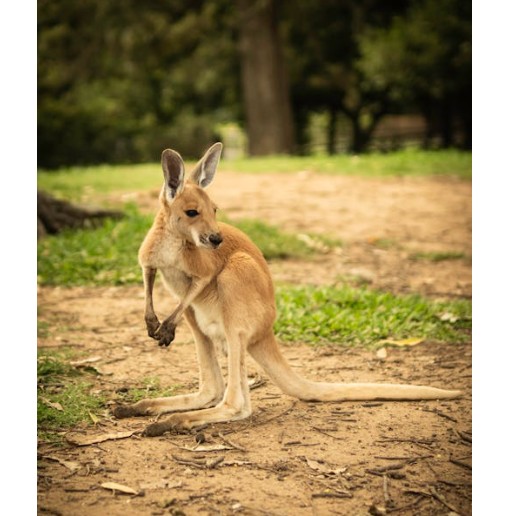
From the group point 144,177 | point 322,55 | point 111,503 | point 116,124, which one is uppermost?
point 322,55

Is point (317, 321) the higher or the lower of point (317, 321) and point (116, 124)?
the lower

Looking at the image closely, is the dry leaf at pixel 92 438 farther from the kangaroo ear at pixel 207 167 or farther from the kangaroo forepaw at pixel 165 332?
the kangaroo ear at pixel 207 167

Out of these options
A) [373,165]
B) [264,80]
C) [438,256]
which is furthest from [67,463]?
[264,80]

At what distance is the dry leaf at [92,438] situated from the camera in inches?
119

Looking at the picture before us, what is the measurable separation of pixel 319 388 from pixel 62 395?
117 cm

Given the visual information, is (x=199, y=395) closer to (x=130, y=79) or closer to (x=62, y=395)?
(x=62, y=395)

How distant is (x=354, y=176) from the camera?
9734 mm

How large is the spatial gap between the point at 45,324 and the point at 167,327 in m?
1.81

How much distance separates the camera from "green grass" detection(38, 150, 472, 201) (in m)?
9.06

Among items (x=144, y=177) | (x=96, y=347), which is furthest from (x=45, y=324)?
(x=144, y=177)

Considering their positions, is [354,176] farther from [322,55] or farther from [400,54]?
[322,55]

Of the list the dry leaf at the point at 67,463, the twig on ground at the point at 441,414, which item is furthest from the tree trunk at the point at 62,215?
the twig on ground at the point at 441,414

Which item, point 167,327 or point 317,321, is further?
point 317,321

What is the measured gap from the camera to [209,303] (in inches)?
126
